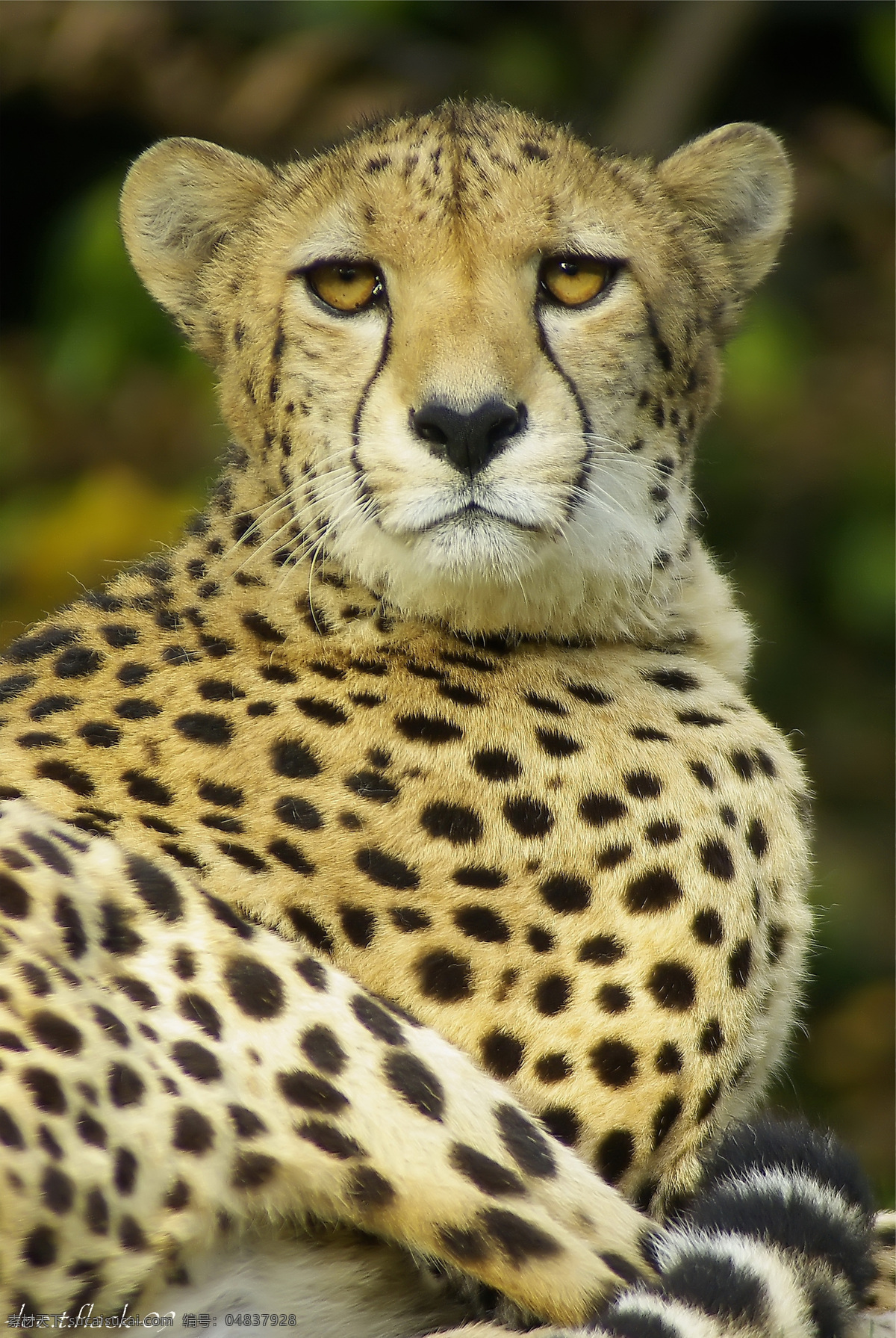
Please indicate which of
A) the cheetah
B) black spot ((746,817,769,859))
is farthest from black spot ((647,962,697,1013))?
black spot ((746,817,769,859))

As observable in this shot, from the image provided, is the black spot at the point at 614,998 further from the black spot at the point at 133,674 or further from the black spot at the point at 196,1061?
the black spot at the point at 133,674

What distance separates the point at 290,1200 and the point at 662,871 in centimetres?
55

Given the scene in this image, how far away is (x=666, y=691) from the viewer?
2.19 meters

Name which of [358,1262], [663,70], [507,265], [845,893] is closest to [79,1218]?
[358,1262]

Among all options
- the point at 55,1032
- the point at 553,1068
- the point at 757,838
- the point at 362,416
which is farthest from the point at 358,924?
the point at 362,416

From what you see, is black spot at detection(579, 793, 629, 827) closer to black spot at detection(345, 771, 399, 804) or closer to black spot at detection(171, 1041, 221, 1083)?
black spot at detection(345, 771, 399, 804)

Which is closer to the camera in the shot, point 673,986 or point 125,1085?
point 125,1085

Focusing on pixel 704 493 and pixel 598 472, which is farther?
pixel 704 493

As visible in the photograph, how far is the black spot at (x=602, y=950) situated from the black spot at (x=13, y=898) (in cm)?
60

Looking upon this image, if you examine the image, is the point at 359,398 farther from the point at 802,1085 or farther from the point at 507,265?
the point at 802,1085

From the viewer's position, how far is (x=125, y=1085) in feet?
5.51

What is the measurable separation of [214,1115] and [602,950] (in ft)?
1.51

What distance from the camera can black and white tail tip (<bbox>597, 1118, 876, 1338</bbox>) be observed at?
164cm

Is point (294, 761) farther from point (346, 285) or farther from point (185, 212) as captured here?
point (185, 212)
